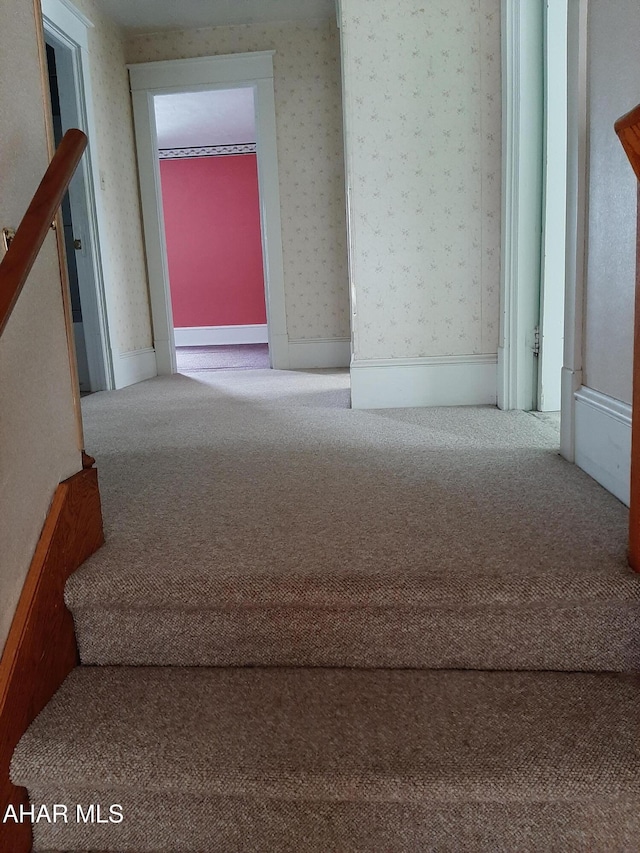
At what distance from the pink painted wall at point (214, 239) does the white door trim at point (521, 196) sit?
6.77m

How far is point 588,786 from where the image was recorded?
0.96 metres

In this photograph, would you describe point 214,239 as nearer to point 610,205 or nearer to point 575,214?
point 575,214

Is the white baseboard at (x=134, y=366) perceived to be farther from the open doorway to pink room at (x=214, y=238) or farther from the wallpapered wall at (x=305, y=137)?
the open doorway to pink room at (x=214, y=238)

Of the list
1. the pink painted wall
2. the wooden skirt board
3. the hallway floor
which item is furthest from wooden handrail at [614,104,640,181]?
the pink painted wall

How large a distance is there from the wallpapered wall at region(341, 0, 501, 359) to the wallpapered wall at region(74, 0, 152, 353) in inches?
80.9

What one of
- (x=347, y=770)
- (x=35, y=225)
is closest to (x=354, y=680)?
(x=347, y=770)

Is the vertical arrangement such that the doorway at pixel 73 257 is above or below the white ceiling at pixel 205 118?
below

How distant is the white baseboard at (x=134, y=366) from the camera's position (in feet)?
14.0

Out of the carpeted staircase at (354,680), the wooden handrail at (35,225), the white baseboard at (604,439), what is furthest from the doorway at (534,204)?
the wooden handrail at (35,225)

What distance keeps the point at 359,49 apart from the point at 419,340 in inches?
50.7

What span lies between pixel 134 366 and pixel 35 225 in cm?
355

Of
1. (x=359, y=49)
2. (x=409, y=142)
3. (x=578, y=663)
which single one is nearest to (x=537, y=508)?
(x=578, y=663)

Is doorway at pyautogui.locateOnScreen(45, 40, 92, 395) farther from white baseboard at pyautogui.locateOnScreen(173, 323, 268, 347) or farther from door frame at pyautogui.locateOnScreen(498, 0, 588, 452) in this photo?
white baseboard at pyautogui.locateOnScreen(173, 323, 268, 347)

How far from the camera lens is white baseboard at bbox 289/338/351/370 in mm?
5008
